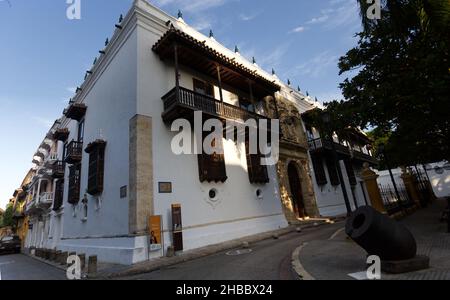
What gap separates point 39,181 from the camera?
2183 cm

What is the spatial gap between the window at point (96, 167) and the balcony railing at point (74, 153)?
264 centimetres

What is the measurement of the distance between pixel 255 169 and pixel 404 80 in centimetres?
788

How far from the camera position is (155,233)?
848 centimetres

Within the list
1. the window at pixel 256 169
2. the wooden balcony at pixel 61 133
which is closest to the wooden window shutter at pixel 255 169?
the window at pixel 256 169

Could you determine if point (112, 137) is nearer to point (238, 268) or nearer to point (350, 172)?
point (238, 268)

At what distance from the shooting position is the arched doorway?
15.6 m

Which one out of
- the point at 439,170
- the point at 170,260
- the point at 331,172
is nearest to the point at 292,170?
the point at 331,172

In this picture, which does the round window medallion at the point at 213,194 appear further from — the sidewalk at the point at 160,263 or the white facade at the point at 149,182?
the sidewalk at the point at 160,263

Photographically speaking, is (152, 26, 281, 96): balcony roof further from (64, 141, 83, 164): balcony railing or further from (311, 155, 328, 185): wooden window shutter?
(64, 141, 83, 164): balcony railing

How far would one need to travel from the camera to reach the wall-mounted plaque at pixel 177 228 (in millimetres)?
8797

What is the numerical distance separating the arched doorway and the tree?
7.66m

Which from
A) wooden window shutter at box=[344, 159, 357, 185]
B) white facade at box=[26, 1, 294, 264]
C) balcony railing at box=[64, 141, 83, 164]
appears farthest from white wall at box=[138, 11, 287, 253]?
wooden window shutter at box=[344, 159, 357, 185]
